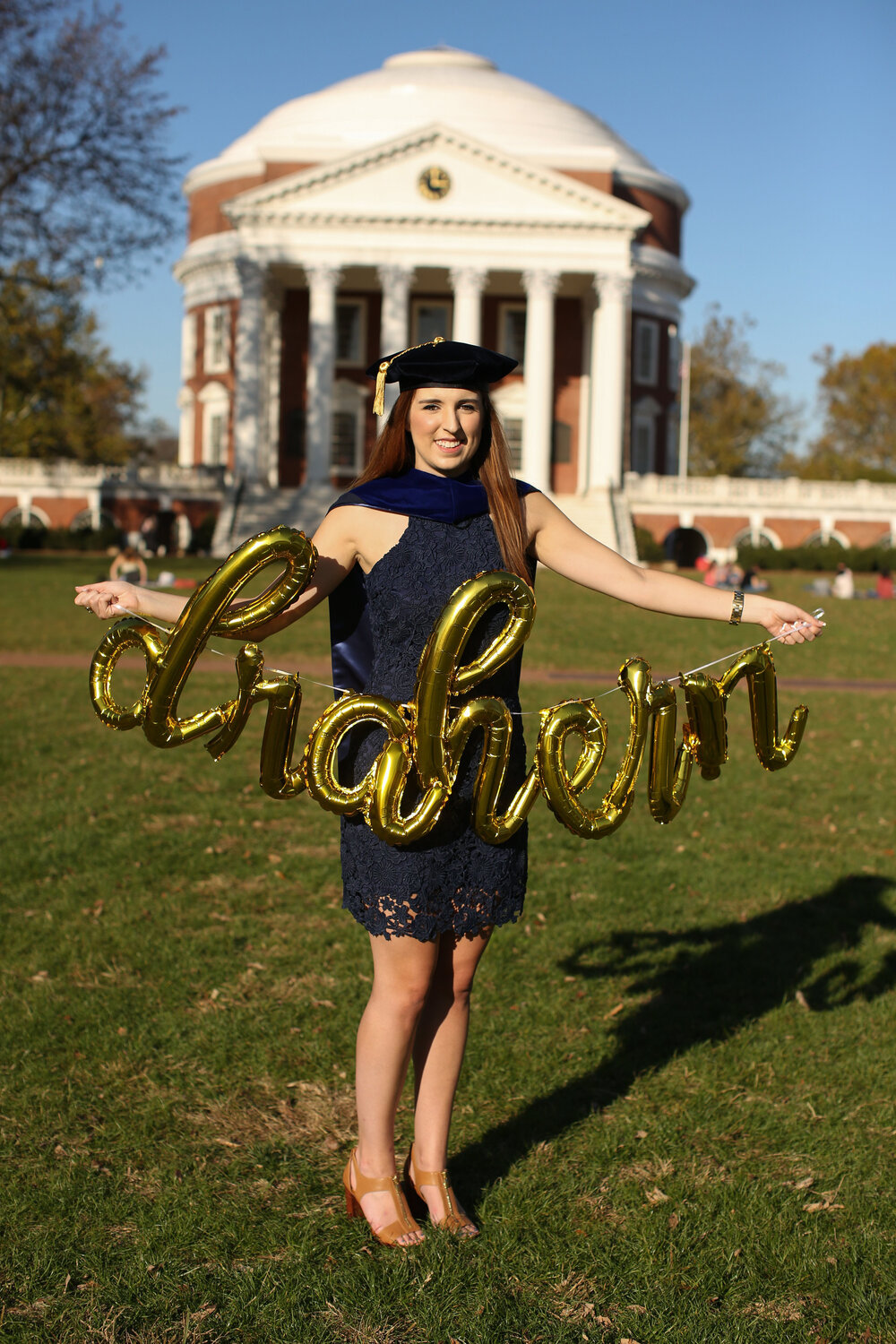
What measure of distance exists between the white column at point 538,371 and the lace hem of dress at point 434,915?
49.3m

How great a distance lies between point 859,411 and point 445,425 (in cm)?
7596

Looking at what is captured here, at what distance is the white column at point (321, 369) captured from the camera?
171ft

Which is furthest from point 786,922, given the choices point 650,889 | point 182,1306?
point 182,1306

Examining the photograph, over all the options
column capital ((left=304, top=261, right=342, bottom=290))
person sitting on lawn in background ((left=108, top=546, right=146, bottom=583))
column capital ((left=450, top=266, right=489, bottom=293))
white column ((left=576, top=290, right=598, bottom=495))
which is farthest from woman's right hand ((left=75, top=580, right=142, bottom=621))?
white column ((left=576, top=290, right=598, bottom=495))

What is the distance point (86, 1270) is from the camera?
361 cm

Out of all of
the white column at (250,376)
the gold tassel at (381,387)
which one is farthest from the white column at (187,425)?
the gold tassel at (381,387)

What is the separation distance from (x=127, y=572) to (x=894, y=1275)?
654 inches

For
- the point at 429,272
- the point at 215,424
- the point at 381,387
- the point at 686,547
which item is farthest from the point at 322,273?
the point at 381,387

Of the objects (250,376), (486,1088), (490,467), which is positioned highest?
(250,376)

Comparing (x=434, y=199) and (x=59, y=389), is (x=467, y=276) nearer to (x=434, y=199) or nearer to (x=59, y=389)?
(x=434, y=199)

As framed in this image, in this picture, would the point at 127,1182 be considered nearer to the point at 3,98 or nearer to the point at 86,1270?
the point at 86,1270

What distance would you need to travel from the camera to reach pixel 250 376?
53062 mm

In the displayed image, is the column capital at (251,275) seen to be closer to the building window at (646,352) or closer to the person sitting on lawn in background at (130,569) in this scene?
the building window at (646,352)

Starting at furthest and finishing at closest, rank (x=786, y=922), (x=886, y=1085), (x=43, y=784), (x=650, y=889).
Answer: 1. (x=43, y=784)
2. (x=650, y=889)
3. (x=786, y=922)
4. (x=886, y=1085)
